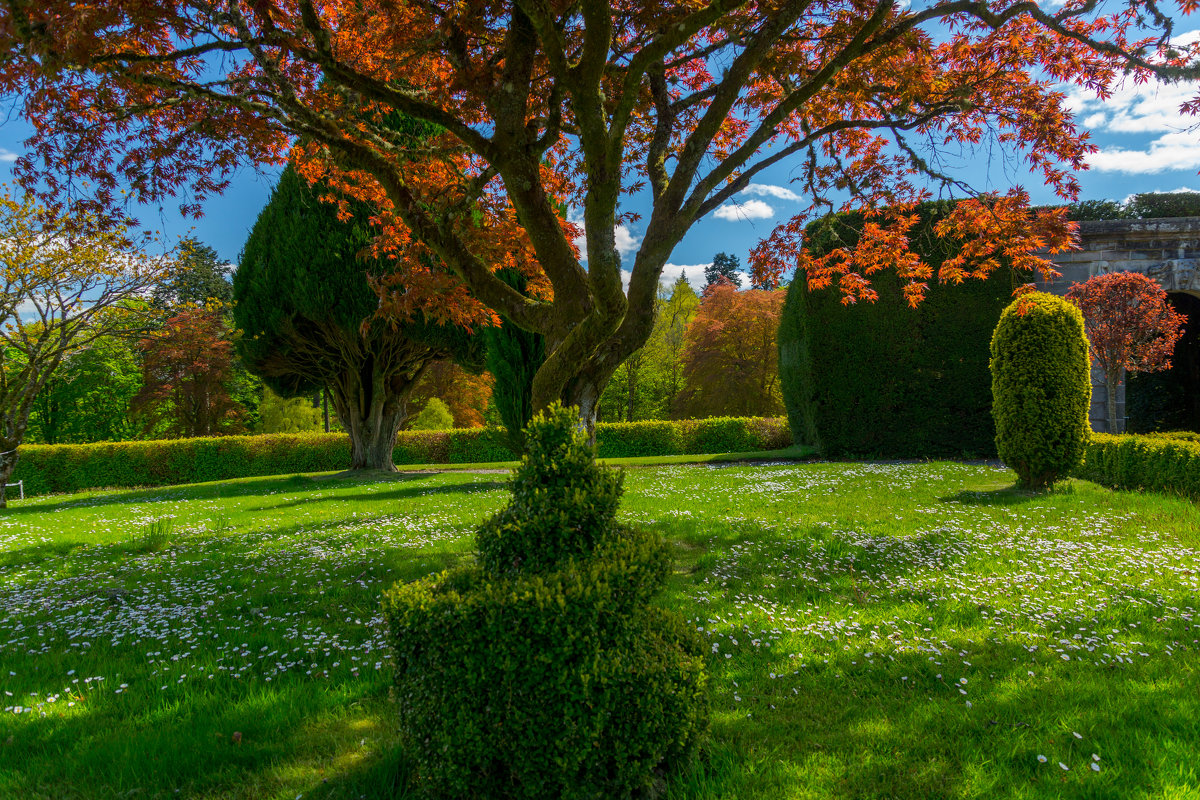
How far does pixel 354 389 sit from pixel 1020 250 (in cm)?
1726

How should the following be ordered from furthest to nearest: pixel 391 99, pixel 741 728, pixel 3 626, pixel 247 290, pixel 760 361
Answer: pixel 760 361 → pixel 247 290 → pixel 391 99 → pixel 3 626 → pixel 741 728

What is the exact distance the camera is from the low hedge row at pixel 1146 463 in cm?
816

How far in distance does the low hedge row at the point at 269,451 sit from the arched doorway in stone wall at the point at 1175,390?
9.94 metres

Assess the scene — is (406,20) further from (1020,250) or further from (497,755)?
(1020,250)

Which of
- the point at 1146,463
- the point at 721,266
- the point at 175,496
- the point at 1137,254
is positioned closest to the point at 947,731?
the point at 1146,463

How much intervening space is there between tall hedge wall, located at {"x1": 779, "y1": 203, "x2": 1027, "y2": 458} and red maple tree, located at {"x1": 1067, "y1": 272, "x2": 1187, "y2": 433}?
7.34 feet

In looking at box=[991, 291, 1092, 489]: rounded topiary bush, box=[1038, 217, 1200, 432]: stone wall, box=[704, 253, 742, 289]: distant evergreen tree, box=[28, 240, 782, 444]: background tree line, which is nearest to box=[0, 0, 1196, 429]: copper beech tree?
box=[991, 291, 1092, 489]: rounded topiary bush

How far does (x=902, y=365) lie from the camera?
1555cm

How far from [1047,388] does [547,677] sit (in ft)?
32.4

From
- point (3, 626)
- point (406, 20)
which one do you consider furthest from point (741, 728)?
point (406, 20)

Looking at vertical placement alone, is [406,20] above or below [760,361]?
above

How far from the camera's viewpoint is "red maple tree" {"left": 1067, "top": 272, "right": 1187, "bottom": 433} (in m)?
12.1

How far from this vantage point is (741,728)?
9.18 feet

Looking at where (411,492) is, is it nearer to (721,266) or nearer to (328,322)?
(328,322)
